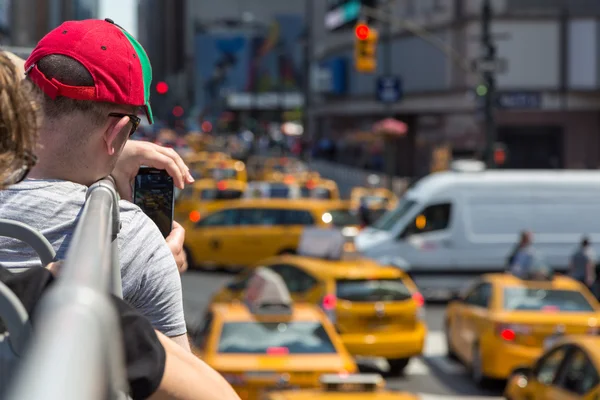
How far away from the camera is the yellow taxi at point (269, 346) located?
11.9 meters

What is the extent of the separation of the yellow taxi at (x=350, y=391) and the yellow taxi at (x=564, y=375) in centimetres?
151

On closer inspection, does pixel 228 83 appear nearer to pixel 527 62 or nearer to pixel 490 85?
pixel 527 62

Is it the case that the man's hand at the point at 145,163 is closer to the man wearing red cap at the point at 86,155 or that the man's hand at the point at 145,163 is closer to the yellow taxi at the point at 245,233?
the man wearing red cap at the point at 86,155

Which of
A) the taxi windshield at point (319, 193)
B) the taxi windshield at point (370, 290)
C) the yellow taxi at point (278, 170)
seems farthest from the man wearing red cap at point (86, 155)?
the yellow taxi at point (278, 170)

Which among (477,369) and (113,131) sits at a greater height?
(113,131)

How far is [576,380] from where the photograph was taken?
1116cm

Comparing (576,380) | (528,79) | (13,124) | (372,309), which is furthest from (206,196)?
(13,124)

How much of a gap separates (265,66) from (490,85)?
148m

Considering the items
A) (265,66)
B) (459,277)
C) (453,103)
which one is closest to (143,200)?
(459,277)

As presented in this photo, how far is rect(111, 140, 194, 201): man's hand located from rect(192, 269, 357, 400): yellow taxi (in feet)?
29.4

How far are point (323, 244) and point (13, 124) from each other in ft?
61.5

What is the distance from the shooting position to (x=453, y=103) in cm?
5888

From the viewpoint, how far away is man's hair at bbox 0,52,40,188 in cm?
182

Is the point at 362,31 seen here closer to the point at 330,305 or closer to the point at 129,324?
the point at 330,305
